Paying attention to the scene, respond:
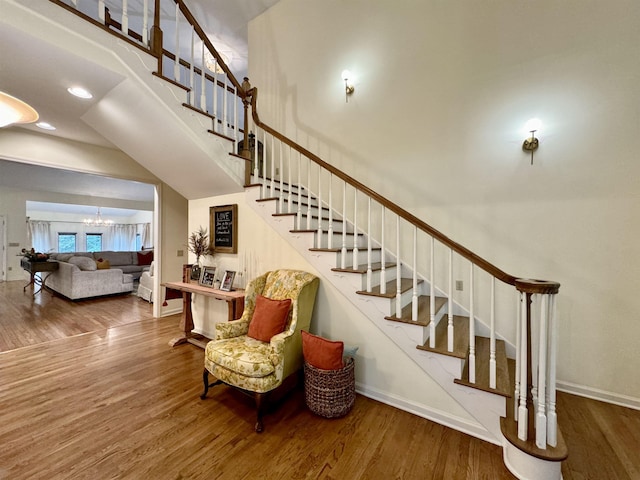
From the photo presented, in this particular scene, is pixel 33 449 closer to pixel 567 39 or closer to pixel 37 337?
pixel 37 337

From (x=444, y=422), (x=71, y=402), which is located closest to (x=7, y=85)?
(x=71, y=402)

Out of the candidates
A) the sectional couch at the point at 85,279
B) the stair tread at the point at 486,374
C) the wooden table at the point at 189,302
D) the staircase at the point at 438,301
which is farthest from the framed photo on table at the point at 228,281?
the sectional couch at the point at 85,279

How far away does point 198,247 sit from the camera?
3.41 metres

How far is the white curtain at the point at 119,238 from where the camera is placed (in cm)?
1155

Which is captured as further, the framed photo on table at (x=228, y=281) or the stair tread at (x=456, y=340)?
the framed photo on table at (x=228, y=281)

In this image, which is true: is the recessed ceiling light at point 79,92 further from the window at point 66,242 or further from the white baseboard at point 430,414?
the window at point 66,242

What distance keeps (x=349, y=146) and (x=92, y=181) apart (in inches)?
273

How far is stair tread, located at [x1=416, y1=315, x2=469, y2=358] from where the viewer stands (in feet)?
5.99

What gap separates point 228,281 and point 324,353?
1601 millimetres

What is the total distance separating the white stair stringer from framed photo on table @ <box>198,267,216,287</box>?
125 cm

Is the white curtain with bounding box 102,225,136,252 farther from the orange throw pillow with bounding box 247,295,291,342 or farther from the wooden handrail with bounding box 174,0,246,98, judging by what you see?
the orange throw pillow with bounding box 247,295,291,342

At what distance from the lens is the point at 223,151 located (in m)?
2.83

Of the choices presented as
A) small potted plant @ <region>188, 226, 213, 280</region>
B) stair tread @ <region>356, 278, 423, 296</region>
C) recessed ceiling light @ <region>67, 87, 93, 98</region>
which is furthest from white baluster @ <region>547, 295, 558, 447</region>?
recessed ceiling light @ <region>67, 87, 93, 98</region>

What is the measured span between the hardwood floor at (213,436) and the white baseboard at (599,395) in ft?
0.26
